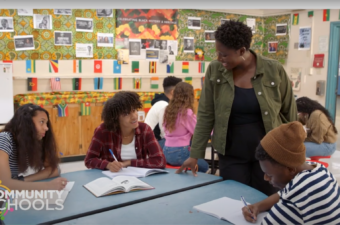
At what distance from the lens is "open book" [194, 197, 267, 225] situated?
53.2 inches

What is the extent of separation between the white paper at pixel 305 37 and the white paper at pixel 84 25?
339cm

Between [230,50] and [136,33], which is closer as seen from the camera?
[230,50]

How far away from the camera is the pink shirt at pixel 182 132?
10.2 ft

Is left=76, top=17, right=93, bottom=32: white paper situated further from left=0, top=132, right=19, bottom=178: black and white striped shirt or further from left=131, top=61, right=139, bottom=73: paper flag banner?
left=0, top=132, right=19, bottom=178: black and white striped shirt

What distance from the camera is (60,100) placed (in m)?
4.59

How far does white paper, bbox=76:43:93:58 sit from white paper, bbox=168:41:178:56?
1281 millimetres

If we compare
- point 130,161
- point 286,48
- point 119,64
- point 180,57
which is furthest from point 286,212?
point 286,48

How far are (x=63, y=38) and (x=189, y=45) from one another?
2045 millimetres

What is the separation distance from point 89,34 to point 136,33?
72 cm

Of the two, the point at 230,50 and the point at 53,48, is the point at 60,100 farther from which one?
the point at 230,50

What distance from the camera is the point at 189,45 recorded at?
5746mm

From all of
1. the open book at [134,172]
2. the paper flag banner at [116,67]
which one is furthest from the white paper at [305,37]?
the open book at [134,172]

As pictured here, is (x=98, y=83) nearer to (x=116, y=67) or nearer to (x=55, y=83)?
(x=116, y=67)

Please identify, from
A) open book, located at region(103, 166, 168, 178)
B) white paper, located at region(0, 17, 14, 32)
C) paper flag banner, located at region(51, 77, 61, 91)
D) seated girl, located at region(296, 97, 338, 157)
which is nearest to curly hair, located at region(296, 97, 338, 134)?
seated girl, located at region(296, 97, 338, 157)
